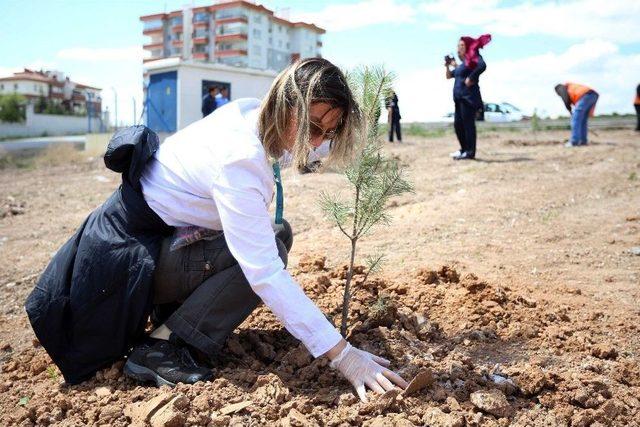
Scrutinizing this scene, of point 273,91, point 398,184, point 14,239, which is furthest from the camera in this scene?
point 14,239

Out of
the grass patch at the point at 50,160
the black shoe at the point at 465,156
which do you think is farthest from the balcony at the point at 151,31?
the black shoe at the point at 465,156

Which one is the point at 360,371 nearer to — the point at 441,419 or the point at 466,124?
the point at 441,419

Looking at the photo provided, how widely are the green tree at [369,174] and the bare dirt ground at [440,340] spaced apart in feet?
1.30

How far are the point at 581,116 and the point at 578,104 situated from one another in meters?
0.31

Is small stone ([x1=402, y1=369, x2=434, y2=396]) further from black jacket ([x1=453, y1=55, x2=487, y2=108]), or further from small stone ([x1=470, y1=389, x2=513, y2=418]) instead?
black jacket ([x1=453, y1=55, x2=487, y2=108])

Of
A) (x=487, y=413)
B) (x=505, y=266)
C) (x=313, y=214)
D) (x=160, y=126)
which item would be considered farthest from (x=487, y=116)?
(x=487, y=413)

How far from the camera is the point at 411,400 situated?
2.19 meters

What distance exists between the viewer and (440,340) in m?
2.75

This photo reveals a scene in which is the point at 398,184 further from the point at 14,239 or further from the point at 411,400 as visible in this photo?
the point at 14,239

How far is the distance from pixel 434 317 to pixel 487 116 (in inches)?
939

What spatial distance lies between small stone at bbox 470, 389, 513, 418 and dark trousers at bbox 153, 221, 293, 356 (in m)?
0.96

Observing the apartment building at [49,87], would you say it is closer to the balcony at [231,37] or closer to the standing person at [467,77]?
the balcony at [231,37]

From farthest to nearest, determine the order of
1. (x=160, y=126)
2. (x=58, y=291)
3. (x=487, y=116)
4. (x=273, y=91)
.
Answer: (x=487, y=116) < (x=160, y=126) < (x=58, y=291) < (x=273, y=91)

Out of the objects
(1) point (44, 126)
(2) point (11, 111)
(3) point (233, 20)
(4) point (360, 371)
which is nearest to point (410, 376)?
(4) point (360, 371)
